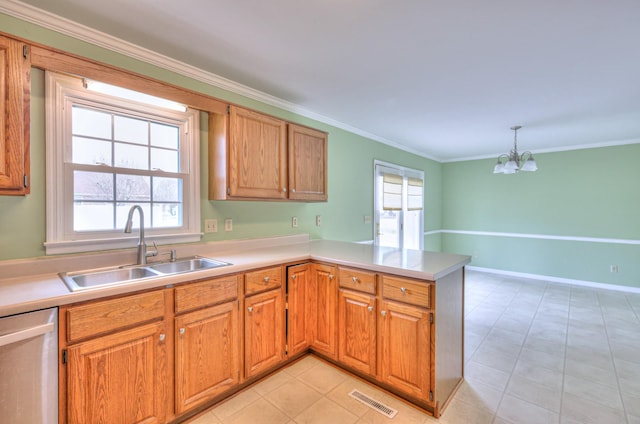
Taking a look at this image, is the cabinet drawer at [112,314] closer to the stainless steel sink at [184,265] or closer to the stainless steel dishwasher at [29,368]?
the stainless steel dishwasher at [29,368]

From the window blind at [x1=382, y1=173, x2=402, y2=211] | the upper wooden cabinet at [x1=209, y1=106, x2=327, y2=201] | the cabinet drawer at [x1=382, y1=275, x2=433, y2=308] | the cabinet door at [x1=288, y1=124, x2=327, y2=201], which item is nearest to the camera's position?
the cabinet drawer at [x1=382, y1=275, x2=433, y2=308]

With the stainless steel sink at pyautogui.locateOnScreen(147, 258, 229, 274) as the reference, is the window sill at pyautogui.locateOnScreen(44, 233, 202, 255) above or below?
above

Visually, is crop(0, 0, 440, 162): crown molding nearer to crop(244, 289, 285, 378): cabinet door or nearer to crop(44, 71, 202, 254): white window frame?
crop(44, 71, 202, 254): white window frame

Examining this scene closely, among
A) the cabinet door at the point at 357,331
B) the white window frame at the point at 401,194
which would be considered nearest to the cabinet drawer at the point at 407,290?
the cabinet door at the point at 357,331

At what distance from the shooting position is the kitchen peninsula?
139 centimetres

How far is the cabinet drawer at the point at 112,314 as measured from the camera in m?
1.34

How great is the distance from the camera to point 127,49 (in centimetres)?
193

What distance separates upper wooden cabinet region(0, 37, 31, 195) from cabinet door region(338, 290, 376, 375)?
2.02 m

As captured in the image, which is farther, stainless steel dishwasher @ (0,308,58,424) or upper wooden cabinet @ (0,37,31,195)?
upper wooden cabinet @ (0,37,31,195)

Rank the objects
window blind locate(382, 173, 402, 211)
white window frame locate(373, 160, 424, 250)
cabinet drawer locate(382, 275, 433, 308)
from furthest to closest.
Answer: window blind locate(382, 173, 402, 211), white window frame locate(373, 160, 424, 250), cabinet drawer locate(382, 275, 433, 308)

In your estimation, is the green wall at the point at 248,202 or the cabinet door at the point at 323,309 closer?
the green wall at the point at 248,202

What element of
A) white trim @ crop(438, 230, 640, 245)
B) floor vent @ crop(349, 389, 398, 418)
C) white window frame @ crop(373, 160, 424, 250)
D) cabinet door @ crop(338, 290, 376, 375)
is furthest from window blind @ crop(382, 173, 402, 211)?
floor vent @ crop(349, 389, 398, 418)

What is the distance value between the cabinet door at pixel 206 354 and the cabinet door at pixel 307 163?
49.8 inches

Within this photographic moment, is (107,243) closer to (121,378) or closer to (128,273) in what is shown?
(128,273)
